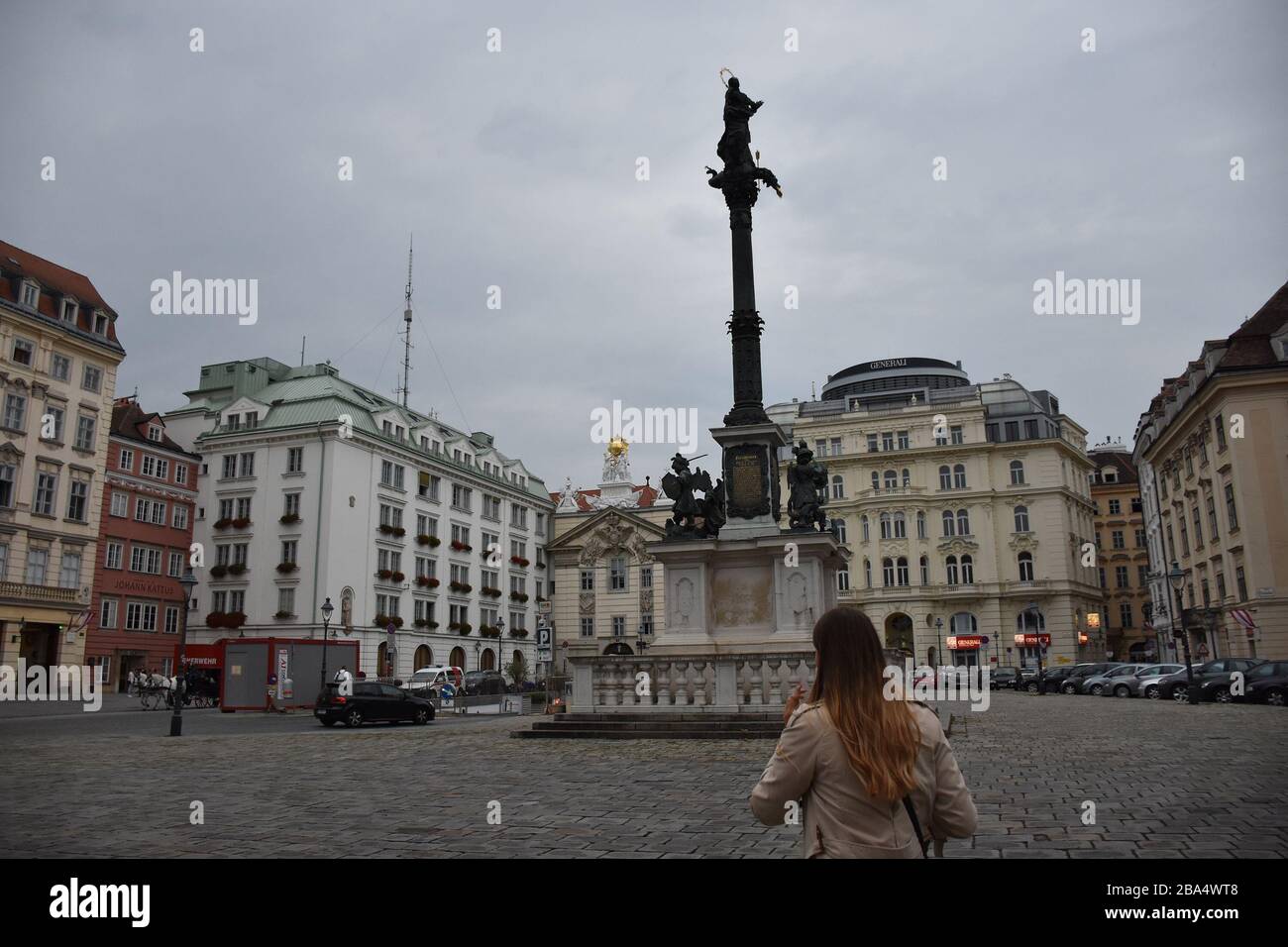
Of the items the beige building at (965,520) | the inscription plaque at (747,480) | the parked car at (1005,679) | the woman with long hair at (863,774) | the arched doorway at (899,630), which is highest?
the beige building at (965,520)

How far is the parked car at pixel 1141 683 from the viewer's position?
121 ft

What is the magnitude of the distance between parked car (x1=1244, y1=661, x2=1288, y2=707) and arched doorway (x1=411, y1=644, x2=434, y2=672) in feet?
144

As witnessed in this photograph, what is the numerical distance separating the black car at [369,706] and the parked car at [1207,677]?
2546 cm

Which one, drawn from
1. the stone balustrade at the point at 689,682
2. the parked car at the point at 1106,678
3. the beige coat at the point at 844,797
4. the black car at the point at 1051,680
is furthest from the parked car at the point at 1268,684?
the beige coat at the point at 844,797

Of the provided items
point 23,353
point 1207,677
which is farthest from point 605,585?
point 1207,677

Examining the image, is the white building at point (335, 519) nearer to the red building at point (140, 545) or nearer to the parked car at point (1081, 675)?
the red building at point (140, 545)

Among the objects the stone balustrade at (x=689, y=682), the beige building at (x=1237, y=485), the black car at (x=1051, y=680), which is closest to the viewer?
the stone balustrade at (x=689, y=682)

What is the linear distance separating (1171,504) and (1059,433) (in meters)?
16.8

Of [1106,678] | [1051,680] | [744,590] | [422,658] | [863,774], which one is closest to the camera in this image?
[863,774]

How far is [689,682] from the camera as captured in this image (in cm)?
1816

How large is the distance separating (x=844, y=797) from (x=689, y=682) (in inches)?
598

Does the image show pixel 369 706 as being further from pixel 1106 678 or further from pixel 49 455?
pixel 1106 678

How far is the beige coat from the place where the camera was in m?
3.20
